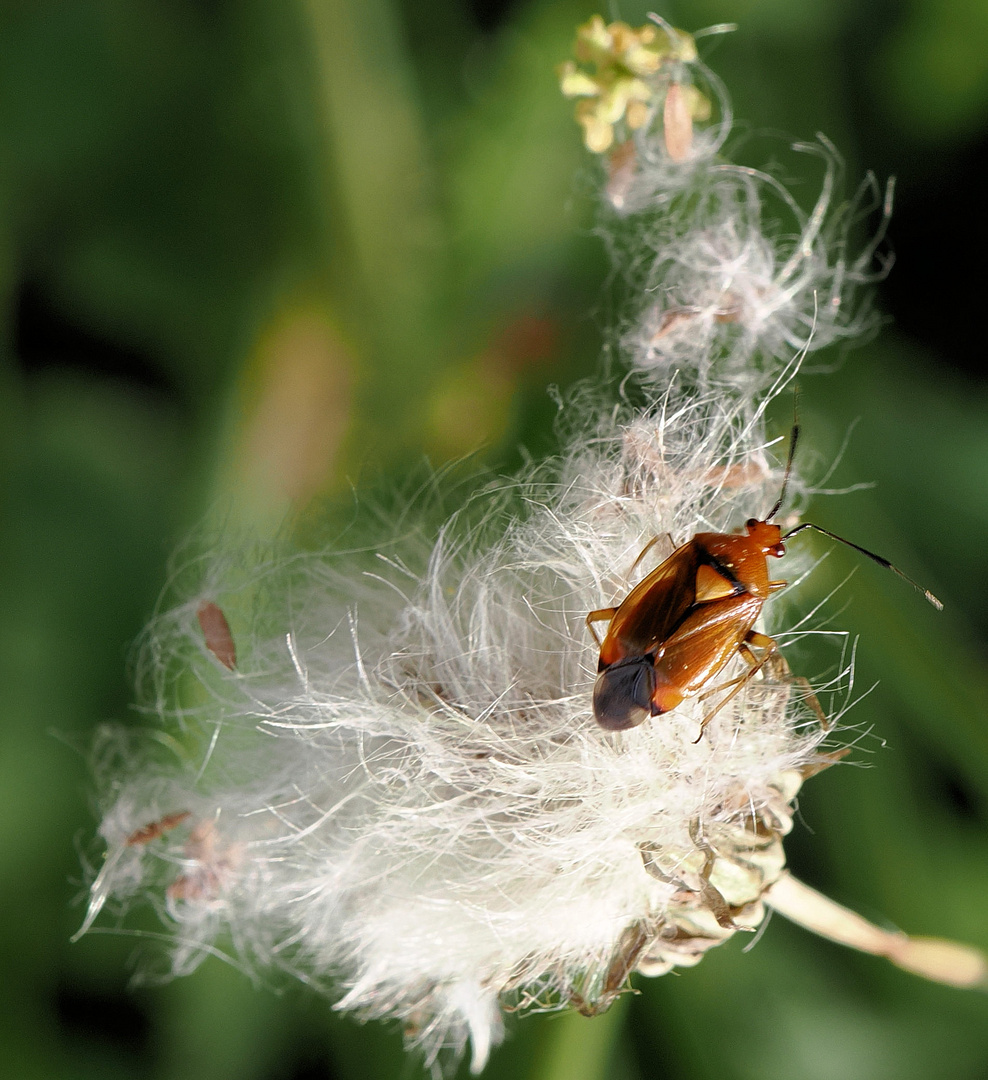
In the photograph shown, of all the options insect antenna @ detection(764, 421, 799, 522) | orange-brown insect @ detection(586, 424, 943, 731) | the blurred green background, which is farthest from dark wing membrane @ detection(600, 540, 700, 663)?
the blurred green background

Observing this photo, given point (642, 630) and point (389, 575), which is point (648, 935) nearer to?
point (642, 630)

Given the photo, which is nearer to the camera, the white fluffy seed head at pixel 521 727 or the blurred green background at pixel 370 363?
the white fluffy seed head at pixel 521 727

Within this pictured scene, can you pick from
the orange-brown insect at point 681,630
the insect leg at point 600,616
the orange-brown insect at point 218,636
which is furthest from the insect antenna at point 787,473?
the orange-brown insect at point 218,636

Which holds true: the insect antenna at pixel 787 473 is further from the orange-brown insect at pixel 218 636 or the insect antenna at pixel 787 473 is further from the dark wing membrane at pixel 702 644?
the orange-brown insect at pixel 218 636

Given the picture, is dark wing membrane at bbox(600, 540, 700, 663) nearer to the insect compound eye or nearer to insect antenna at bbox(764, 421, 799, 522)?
the insect compound eye

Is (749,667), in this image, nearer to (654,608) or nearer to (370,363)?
(654,608)

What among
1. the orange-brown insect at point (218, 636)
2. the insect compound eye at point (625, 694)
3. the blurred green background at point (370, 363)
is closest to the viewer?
the insect compound eye at point (625, 694)

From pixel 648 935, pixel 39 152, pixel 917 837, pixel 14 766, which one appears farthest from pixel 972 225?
pixel 14 766
